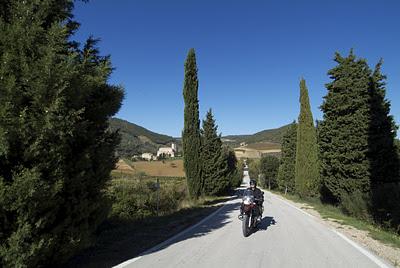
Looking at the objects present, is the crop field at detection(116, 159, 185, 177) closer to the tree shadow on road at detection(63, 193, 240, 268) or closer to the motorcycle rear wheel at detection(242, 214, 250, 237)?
the tree shadow on road at detection(63, 193, 240, 268)

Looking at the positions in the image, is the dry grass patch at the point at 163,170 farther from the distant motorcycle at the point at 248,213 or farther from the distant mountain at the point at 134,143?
the distant motorcycle at the point at 248,213

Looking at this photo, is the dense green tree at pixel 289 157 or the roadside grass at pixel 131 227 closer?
the roadside grass at pixel 131 227

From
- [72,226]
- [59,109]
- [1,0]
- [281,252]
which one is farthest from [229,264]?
[1,0]

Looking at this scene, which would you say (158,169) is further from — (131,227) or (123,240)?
(123,240)

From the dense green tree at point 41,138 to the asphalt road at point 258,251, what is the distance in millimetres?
1617

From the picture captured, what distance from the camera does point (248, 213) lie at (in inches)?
450

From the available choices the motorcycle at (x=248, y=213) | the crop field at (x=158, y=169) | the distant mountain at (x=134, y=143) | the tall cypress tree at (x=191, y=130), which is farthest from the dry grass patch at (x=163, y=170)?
the motorcycle at (x=248, y=213)

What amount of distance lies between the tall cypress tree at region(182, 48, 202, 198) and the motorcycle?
14.0 meters

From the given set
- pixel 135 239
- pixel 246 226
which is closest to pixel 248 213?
pixel 246 226

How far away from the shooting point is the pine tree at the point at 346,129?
65.4 ft

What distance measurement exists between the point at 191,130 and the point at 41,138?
2166 cm

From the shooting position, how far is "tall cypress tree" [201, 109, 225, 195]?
36.6 metres

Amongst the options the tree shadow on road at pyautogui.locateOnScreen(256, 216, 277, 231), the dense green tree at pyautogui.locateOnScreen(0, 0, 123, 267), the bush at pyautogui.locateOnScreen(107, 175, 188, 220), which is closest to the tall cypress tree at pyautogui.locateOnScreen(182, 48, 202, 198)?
the bush at pyautogui.locateOnScreen(107, 175, 188, 220)

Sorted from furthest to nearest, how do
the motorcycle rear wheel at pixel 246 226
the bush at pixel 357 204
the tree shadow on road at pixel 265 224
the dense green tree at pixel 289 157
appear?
1. the dense green tree at pixel 289 157
2. the bush at pixel 357 204
3. the tree shadow on road at pixel 265 224
4. the motorcycle rear wheel at pixel 246 226
